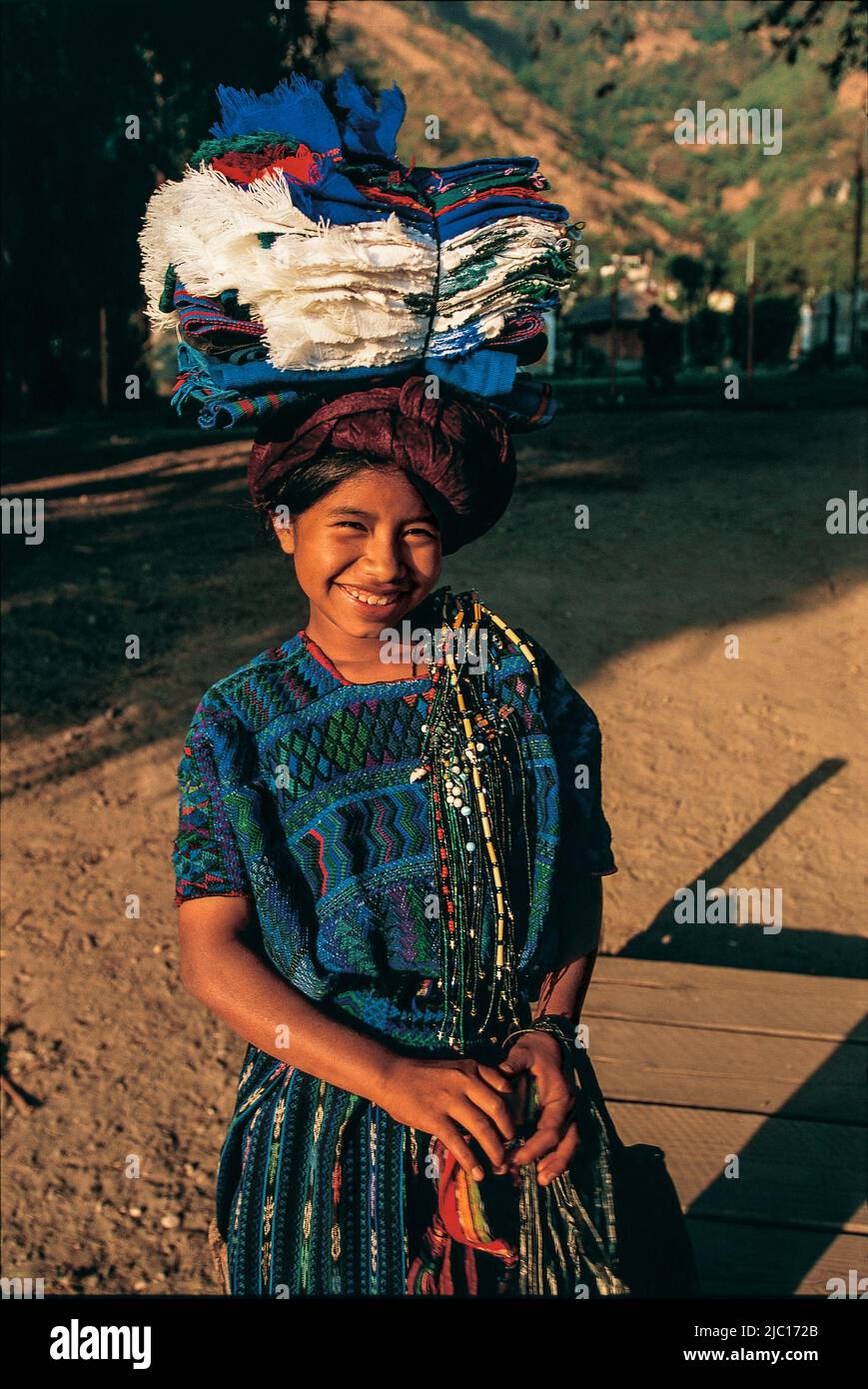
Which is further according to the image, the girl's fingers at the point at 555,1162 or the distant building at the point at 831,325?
the distant building at the point at 831,325

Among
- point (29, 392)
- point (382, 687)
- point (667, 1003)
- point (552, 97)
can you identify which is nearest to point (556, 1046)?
point (382, 687)

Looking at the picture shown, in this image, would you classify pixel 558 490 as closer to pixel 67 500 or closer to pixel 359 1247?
pixel 67 500

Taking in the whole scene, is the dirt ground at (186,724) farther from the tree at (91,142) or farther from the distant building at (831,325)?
the distant building at (831,325)

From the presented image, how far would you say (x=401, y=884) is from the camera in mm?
1685

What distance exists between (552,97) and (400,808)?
137 meters

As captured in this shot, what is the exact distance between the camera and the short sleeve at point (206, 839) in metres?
1.65

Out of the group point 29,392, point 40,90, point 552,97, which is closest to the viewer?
point 40,90

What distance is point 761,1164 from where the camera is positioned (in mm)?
2686

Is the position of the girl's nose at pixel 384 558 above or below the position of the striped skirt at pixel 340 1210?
above

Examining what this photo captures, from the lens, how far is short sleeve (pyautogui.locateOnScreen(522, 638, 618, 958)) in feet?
5.96

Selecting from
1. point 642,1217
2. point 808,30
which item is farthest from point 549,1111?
point 808,30

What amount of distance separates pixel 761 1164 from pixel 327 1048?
1.56 metres

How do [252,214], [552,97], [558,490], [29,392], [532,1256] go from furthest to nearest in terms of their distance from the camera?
[552,97], [29,392], [558,490], [532,1256], [252,214]

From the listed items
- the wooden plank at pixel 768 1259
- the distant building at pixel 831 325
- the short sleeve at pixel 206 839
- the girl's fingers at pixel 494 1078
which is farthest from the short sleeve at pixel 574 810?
the distant building at pixel 831 325
